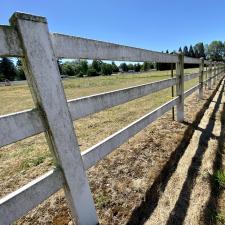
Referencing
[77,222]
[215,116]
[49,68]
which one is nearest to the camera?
[49,68]

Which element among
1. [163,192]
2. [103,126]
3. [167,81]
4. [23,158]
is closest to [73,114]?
[163,192]

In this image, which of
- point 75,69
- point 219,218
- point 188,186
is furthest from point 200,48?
point 219,218

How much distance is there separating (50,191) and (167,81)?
105 inches

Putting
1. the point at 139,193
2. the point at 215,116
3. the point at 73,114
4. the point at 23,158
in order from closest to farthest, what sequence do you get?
the point at 73,114 → the point at 139,193 → the point at 23,158 → the point at 215,116

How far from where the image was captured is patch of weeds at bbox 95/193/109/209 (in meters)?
1.88

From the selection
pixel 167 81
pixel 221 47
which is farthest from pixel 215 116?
pixel 221 47

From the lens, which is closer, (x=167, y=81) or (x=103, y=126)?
(x=167, y=81)

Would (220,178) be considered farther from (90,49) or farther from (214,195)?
(90,49)

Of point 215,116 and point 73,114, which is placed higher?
point 73,114

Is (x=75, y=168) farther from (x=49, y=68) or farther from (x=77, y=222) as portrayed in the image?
(x=49, y=68)

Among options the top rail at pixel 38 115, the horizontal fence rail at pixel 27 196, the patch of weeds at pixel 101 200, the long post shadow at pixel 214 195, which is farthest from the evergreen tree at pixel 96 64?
the long post shadow at pixel 214 195

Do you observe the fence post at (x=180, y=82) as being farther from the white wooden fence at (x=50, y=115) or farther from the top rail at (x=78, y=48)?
the white wooden fence at (x=50, y=115)

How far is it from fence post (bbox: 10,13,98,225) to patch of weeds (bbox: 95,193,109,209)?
1.15ft

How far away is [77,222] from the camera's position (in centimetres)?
154
